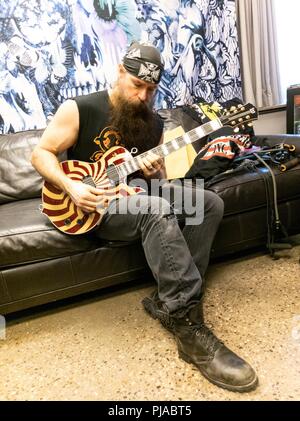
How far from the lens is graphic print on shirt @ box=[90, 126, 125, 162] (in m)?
1.27

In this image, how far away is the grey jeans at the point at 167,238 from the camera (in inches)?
38.5

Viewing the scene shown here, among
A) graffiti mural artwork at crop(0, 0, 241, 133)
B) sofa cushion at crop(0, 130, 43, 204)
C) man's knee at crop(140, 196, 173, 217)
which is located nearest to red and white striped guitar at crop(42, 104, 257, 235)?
man's knee at crop(140, 196, 173, 217)

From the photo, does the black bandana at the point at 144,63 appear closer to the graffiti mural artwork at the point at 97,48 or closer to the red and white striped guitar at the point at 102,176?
the red and white striped guitar at the point at 102,176

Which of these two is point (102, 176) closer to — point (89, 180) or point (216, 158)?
point (89, 180)

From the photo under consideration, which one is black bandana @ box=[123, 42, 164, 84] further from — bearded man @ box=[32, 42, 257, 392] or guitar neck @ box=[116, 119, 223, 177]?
guitar neck @ box=[116, 119, 223, 177]

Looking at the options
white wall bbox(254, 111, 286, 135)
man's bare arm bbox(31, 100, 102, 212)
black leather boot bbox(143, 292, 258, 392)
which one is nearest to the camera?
black leather boot bbox(143, 292, 258, 392)

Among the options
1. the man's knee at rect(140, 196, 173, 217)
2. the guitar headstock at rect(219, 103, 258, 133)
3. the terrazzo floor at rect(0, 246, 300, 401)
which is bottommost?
the terrazzo floor at rect(0, 246, 300, 401)

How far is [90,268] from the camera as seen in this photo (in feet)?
4.15

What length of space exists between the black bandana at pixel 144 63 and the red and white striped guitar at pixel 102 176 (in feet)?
0.89

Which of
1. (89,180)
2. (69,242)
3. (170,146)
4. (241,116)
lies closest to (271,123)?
(241,116)

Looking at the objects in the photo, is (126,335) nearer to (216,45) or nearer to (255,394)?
(255,394)

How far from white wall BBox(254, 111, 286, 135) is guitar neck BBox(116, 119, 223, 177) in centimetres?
133
